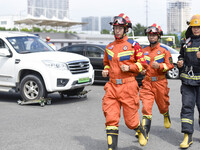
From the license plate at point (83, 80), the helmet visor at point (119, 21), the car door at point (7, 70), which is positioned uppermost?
the helmet visor at point (119, 21)

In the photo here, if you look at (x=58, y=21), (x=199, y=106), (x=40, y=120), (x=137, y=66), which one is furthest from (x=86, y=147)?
(x=58, y=21)

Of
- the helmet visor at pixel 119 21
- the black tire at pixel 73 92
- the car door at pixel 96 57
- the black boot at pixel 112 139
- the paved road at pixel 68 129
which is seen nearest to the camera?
the black boot at pixel 112 139

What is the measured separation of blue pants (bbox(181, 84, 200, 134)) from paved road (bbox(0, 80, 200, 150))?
1.04 feet

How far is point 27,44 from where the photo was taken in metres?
10.6

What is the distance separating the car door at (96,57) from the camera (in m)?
13.8

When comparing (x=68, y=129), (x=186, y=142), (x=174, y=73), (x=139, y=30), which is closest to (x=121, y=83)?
(x=186, y=142)

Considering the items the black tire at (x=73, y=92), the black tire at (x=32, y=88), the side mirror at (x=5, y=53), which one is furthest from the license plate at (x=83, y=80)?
the side mirror at (x=5, y=53)

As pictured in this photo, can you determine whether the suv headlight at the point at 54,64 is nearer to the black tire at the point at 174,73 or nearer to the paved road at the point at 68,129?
the paved road at the point at 68,129

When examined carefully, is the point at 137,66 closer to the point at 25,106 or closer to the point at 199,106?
the point at 199,106

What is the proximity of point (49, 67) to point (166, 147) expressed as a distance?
4.85 m

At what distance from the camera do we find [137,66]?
508 centimetres

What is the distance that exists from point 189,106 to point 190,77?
0.43 metres

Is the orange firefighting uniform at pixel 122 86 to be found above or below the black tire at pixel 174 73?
above

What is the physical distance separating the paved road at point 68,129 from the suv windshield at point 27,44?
5.23 ft
